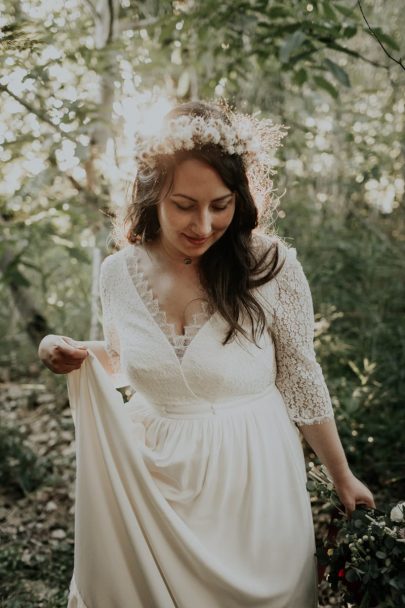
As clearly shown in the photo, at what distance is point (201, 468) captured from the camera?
5.05 ft

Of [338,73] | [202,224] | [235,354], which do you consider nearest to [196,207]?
[202,224]

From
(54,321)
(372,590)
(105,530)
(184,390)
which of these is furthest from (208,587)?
(54,321)

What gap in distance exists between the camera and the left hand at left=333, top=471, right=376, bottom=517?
1.56m

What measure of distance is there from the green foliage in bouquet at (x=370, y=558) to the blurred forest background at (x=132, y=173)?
3.24 ft

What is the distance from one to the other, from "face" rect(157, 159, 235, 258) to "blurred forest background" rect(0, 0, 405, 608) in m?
0.57

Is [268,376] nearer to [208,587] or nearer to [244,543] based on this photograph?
[244,543]

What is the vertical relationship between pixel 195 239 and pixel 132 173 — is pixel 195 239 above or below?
below

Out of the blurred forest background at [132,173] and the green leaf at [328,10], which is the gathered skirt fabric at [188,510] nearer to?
the blurred forest background at [132,173]

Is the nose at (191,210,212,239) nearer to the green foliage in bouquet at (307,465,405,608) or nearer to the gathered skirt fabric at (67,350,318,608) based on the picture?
the gathered skirt fabric at (67,350,318,608)

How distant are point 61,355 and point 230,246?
0.64 meters

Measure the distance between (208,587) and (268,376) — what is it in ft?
2.11

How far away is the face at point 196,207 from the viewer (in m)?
1.48

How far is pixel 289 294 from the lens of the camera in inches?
63.5

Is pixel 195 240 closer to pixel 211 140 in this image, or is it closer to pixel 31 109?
pixel 211 140
